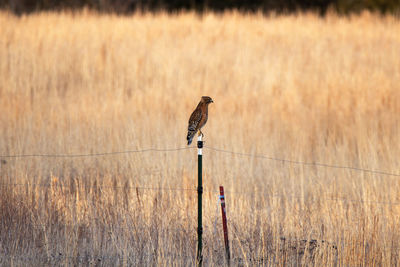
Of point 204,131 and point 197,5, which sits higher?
point 197,5

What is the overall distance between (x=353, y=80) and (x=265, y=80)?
1.71 m

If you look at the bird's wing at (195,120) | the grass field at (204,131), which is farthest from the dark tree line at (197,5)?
the bird's wing at (195,120)

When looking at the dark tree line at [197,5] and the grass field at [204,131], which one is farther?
the dark tree line at [197,5]

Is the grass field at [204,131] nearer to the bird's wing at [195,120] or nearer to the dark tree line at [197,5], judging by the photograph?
the bird's wing at [195,120]

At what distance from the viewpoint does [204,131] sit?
998cm

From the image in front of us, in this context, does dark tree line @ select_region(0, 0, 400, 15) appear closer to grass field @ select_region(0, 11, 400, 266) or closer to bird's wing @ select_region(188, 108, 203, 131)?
grass field @ select_region(0, 11, 400, 266)

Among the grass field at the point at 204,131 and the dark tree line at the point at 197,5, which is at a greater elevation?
the dark tree line at the point at 197,5

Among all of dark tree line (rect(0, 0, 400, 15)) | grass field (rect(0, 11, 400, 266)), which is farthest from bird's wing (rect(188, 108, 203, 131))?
dark tree line (rect(0, 0, 400, 15))

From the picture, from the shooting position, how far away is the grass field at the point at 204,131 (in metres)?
5.82

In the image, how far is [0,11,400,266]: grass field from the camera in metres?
5.82

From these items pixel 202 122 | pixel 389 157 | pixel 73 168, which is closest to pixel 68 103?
pixel 73 168

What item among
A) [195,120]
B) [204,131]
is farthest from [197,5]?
[195,120]

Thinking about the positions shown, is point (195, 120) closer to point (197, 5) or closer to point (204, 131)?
point (204, 131)

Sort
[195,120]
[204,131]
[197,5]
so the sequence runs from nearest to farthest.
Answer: [195,120]
[204,131]
[197,5]
